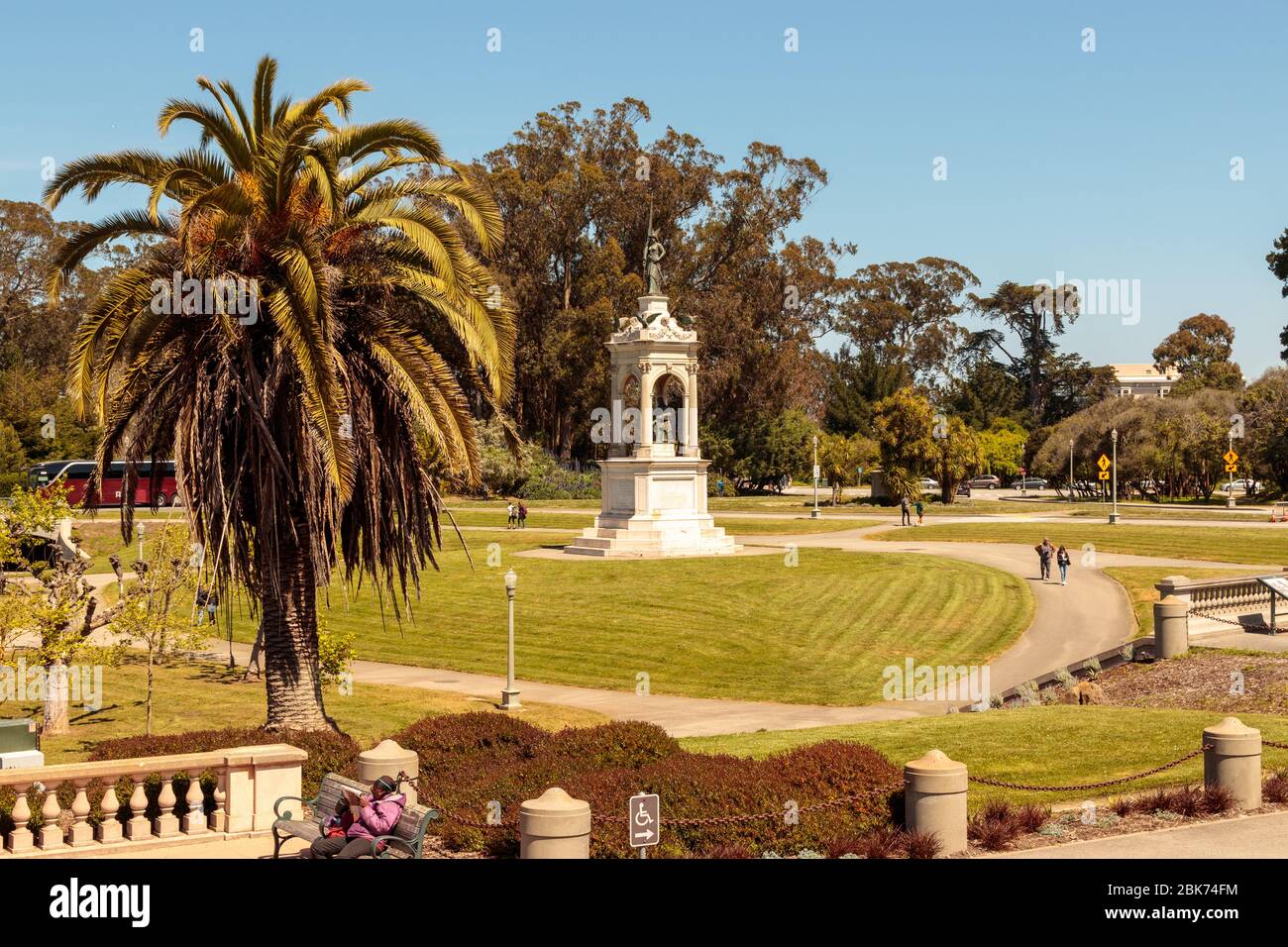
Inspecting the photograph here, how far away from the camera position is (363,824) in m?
11.4

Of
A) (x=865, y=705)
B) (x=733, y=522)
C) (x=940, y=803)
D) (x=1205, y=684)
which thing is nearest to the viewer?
(x=940, y=803)

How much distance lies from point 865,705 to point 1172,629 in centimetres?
680

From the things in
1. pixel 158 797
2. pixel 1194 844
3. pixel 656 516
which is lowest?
pixel 1194 844

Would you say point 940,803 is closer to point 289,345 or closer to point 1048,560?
point 289,345

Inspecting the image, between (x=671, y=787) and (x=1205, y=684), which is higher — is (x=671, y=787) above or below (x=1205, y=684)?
above

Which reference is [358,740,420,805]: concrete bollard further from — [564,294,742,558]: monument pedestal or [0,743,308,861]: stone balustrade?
[564,294,742,558]: monument pedestal

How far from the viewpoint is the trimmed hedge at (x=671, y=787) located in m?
12.3

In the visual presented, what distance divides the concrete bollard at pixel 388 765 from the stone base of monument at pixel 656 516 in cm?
3131

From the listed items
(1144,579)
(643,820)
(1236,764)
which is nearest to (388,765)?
(643,820)

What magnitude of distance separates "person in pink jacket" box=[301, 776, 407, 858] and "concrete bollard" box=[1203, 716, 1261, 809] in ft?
29.2

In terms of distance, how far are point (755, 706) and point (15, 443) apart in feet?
178

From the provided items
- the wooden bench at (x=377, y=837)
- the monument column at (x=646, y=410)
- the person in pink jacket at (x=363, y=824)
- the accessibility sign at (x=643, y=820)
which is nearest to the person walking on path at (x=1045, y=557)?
the monument column at (x=646, y=410)

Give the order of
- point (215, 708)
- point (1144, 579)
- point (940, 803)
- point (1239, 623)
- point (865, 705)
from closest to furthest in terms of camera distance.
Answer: point (940, 803)
point (215, 708)
point (865, 705)
point (1239, 623)
point (1144, 579)

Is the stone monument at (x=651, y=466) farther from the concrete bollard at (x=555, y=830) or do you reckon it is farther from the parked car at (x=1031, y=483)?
the parked car at (x=1031, y=483)
